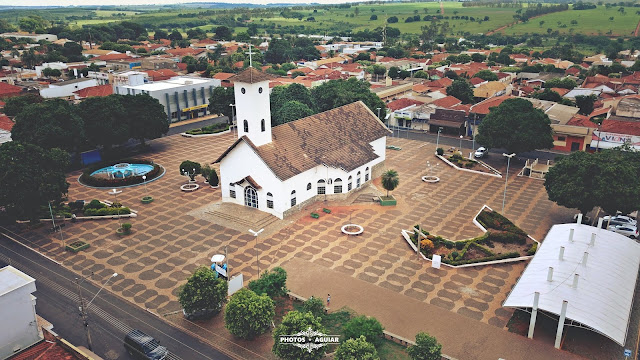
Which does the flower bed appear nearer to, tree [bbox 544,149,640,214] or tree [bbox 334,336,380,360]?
tree [bbox 334,336,380,360]

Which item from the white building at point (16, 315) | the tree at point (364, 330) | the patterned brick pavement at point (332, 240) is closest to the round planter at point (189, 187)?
the patterned brick pavement at point (332, 240)

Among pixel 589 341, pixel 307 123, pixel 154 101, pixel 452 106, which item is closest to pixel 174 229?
pixel 307 123

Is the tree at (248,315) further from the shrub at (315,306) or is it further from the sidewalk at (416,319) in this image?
the sidewalk at (416,319)

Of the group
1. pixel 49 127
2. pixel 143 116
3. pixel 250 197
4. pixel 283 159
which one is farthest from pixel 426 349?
pixel 143 116

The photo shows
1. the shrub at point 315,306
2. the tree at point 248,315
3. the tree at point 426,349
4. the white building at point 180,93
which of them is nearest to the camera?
the tree at point 426,349

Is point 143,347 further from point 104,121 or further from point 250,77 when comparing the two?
point 104,121

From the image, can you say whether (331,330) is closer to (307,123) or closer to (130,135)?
(307,123)
